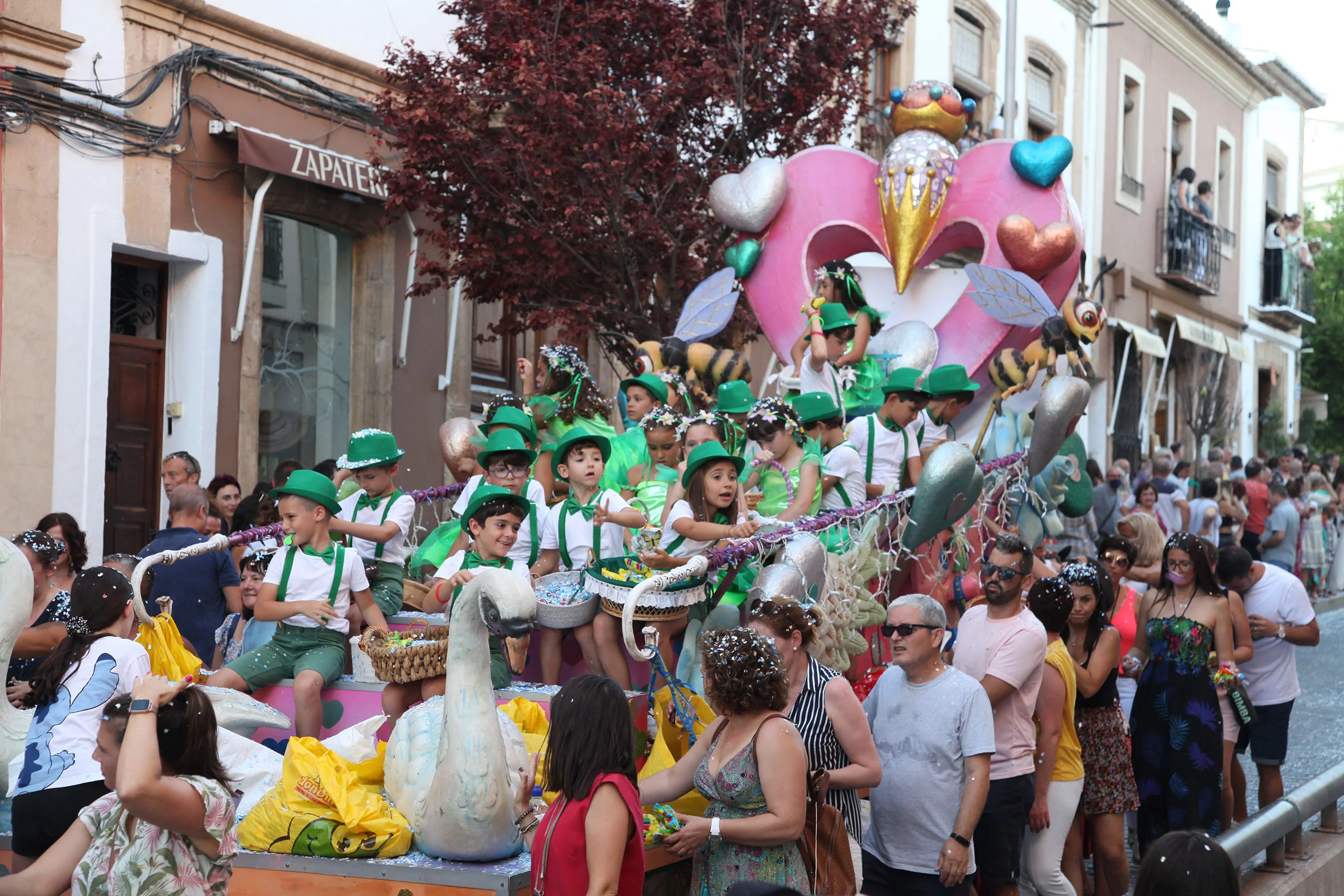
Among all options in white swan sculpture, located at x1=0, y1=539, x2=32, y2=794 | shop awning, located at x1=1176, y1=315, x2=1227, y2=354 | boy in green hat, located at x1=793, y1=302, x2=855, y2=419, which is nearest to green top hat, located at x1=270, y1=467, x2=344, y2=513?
white swan sculpture, located at x1=0, y1=539, x2=32, y2=794

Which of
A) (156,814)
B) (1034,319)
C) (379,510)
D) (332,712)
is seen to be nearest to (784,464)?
(379,510)

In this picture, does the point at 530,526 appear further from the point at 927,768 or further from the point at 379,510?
the point at 927,768

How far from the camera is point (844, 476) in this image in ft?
24.6

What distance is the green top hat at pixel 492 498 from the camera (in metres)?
5.79

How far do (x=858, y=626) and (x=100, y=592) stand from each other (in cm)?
356

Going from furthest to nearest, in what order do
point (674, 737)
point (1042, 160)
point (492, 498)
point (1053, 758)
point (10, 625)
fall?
point (1042, 160) → point (492, 498) → point (1053, 758) → point (674, 737) → point (10, 625)

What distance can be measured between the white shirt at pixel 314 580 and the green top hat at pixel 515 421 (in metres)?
1.36

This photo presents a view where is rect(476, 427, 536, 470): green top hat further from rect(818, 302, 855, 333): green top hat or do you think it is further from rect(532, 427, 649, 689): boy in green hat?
rect(818, 302, 855, 333): green top hat

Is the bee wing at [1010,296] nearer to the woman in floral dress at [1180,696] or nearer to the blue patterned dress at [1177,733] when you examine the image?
the woman in floral dress at [1180,696]

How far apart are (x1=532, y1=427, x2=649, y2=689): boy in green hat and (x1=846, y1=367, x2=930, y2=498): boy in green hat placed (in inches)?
69.3

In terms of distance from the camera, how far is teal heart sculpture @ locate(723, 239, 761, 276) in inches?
413

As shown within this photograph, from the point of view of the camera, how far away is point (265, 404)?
→ 12.0m

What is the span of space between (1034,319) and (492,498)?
15.6 ft

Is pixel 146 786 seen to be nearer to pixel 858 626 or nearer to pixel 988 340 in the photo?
pixel 858 626
